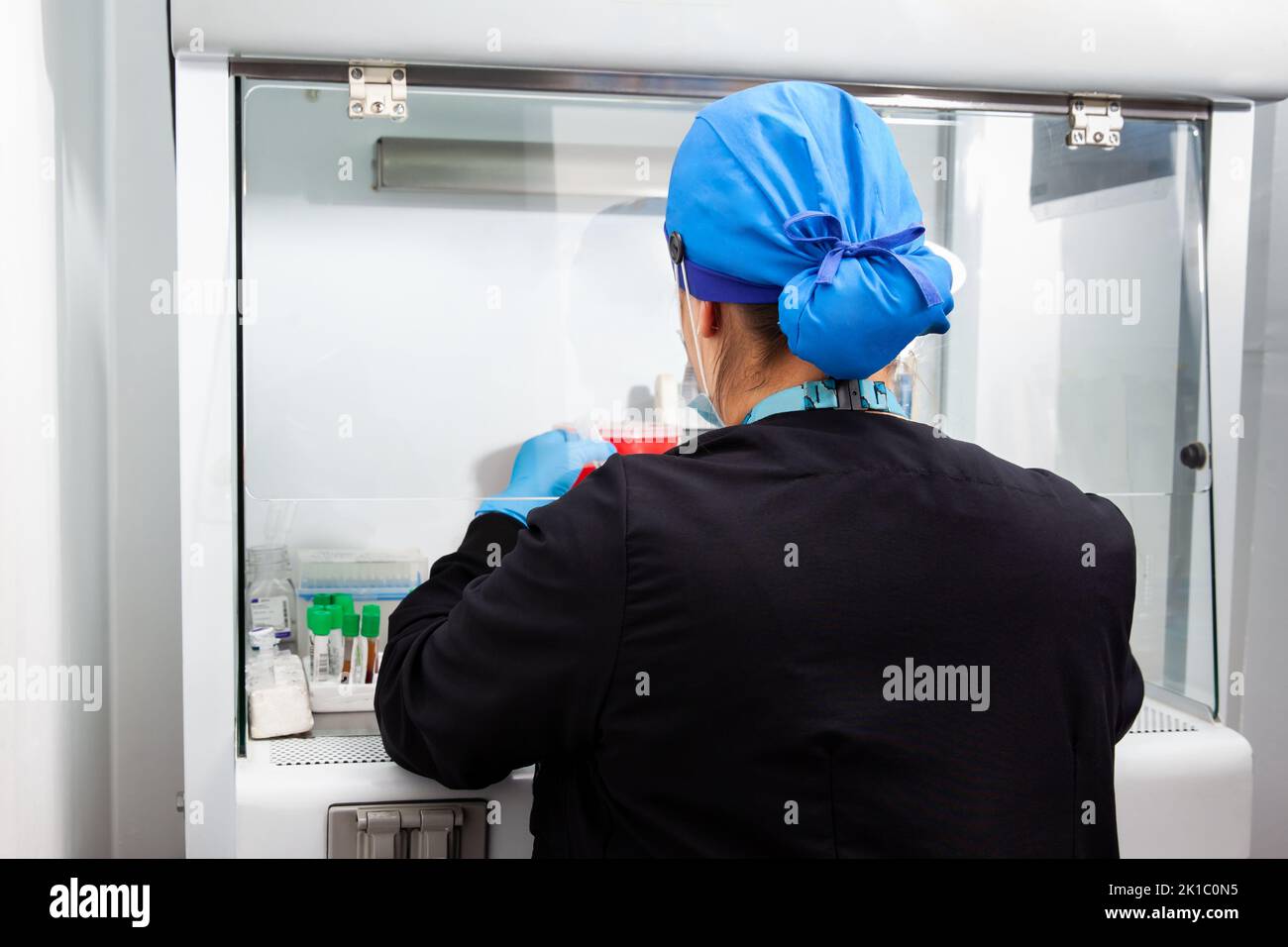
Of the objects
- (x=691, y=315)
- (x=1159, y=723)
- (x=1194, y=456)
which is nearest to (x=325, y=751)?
(x=691, y=315)

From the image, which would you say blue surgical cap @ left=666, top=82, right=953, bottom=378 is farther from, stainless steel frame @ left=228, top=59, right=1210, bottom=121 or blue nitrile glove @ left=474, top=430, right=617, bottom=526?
blue nitrile glove @ left=474, top=430, right=617, bottom=526

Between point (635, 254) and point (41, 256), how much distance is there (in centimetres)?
71

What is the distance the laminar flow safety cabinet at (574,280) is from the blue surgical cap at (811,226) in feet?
1.07

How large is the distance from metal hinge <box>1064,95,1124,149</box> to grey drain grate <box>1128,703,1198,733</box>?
702mm

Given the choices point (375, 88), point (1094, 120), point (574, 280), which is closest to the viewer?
point (375, 88)

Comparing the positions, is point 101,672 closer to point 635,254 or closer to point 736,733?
point 635,254

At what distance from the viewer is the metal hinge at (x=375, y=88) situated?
1122mm

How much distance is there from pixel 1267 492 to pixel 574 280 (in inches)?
49.1

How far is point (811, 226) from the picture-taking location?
2.56 feet

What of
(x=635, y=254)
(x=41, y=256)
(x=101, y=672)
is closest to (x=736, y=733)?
(x=635, y=254)

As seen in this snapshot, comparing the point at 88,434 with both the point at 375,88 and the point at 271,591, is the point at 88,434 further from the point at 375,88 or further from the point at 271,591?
the point at 375,88

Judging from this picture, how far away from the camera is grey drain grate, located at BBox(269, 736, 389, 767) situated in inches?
43.4

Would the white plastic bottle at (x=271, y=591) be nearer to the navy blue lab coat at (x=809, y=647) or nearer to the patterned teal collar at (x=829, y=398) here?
the navy blue lab coat at (x=809, y=647)

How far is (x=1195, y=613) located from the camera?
4.45ft
